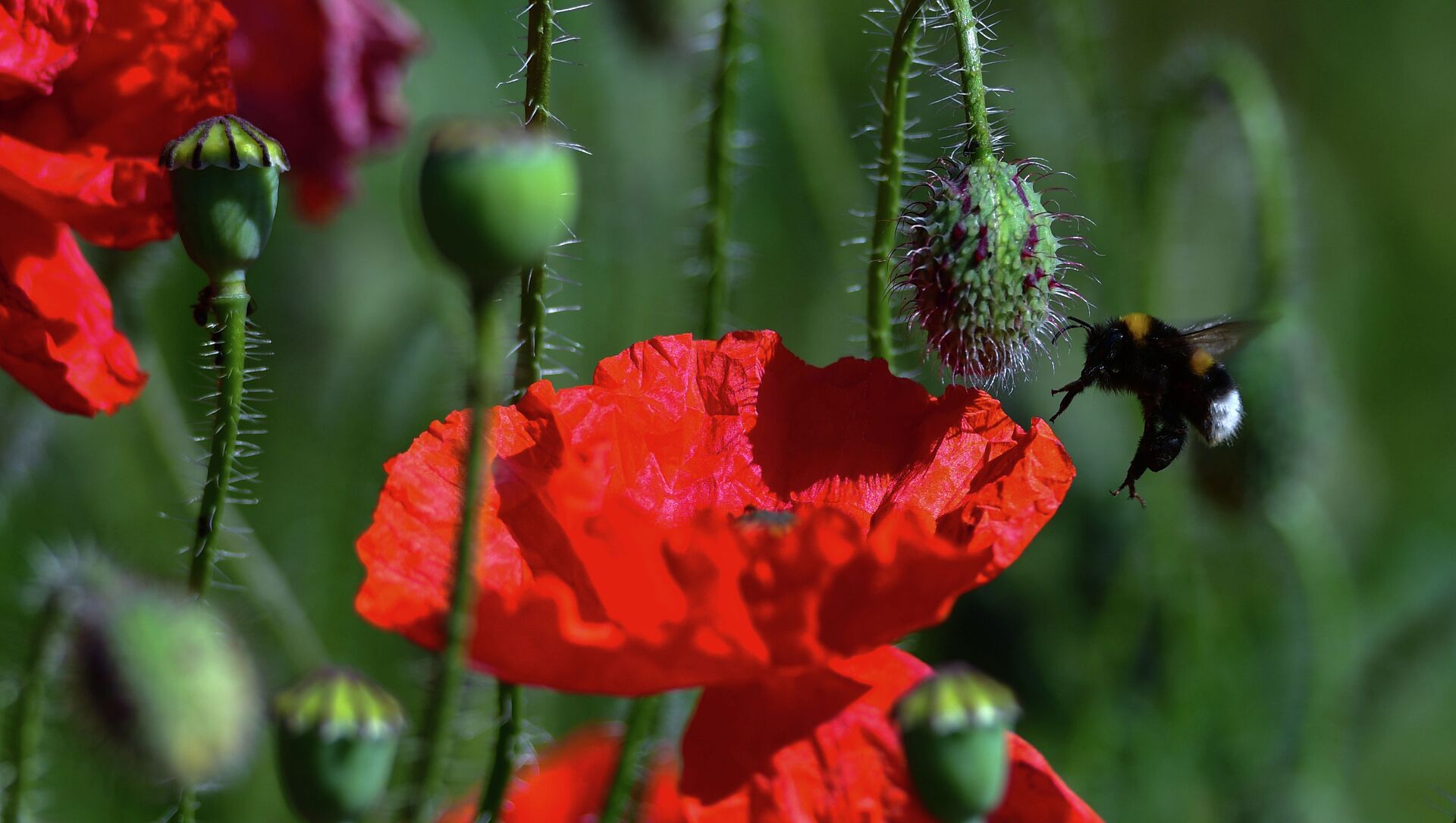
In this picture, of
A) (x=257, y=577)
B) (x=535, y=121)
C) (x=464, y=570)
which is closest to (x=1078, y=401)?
(x=257, y=577)

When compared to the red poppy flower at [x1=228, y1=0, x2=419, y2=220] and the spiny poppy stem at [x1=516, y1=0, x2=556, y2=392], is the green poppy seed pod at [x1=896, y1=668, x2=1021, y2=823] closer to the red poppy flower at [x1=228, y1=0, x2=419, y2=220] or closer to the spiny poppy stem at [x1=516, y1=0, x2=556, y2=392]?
the spiny poppy stem at [x1=516, y1=0, x2=556, y2=392]

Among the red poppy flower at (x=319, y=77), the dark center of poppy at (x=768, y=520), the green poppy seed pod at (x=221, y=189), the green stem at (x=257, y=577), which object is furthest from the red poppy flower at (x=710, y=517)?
the red poppy flower at (x=319, y=77)

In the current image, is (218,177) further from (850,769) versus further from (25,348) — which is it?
(850,769)

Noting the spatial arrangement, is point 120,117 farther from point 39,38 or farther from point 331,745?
point 331,745

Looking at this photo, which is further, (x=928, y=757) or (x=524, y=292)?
(x=524, y=292)

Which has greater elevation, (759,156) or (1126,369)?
(1126,369)

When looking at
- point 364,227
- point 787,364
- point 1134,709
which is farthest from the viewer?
point 364,227

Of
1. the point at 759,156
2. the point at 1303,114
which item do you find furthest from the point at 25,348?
the point at 1303,114
